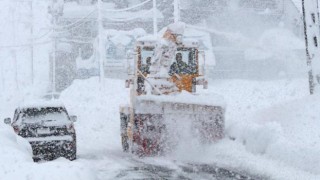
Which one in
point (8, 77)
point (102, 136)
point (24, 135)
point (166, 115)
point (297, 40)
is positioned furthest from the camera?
point (8, 77)

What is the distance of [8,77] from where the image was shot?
107250 millimetres

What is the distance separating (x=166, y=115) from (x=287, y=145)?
3254mm

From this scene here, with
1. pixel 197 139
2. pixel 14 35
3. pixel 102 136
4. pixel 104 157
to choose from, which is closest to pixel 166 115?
pixel 197 139

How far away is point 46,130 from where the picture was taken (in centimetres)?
1287

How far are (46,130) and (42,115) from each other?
0.39 m

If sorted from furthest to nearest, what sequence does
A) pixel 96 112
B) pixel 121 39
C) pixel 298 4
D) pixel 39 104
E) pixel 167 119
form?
1. pixel 298 4
2. pixel 121 39
3. pixel 96 112
4. pixel 167 119
5. pixel 39 104

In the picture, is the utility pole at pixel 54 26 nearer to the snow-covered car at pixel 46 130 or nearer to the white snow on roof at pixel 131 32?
the white snow on roof at pixel 131 32

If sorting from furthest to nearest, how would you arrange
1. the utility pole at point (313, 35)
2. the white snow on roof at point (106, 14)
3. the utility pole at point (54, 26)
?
the utility pole at point (54, 26), the white snow on roof at point (106, 14), the utility pole at point (313, 35)

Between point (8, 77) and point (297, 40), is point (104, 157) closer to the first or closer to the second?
point (297, 40)

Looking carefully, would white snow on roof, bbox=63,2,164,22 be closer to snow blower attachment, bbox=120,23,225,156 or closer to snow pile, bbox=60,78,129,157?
snow pile, bbox=60,78,129,157

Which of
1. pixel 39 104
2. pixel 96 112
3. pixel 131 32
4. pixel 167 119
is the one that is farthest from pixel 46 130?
pixel 131 32

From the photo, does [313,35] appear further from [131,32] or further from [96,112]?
[131,32]

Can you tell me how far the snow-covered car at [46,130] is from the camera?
12781 millimetres

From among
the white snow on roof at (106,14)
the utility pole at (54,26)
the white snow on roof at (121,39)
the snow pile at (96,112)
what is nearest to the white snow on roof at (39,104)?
the snow pile at (96,112)
